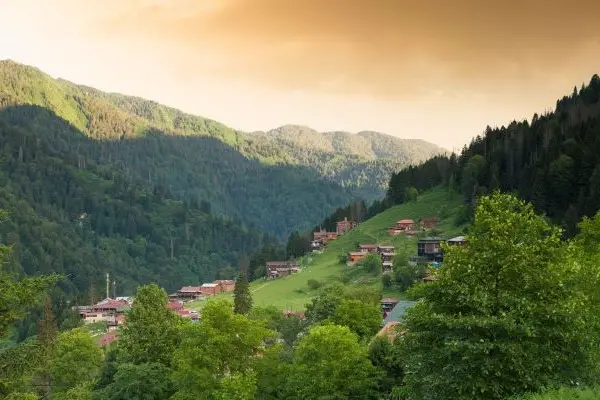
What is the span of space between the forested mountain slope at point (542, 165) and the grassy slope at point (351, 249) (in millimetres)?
6693

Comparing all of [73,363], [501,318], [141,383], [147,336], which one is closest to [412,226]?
[73,363]

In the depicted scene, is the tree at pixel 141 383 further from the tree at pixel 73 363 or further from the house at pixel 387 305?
the house at pixel 387 305

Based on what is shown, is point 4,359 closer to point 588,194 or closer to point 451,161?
point 588,194

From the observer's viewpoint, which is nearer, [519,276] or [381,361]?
[519,276]

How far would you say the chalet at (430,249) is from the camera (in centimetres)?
12031

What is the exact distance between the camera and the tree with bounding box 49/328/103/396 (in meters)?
72.0

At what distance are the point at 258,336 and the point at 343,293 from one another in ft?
113

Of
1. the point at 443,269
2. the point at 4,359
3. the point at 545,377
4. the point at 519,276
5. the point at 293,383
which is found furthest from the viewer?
the point at 293,383

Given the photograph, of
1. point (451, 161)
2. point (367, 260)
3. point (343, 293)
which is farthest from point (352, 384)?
point (451, 161)

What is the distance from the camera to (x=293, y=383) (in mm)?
48125

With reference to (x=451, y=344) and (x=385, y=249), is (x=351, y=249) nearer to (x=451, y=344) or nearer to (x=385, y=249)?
(x=385, y=249)

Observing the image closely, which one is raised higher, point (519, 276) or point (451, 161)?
point (451, 161)

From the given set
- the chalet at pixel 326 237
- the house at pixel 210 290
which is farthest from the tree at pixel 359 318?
the chalet at pixel 326 237

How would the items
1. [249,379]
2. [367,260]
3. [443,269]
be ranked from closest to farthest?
[443,269], [249,379], [367,260]
